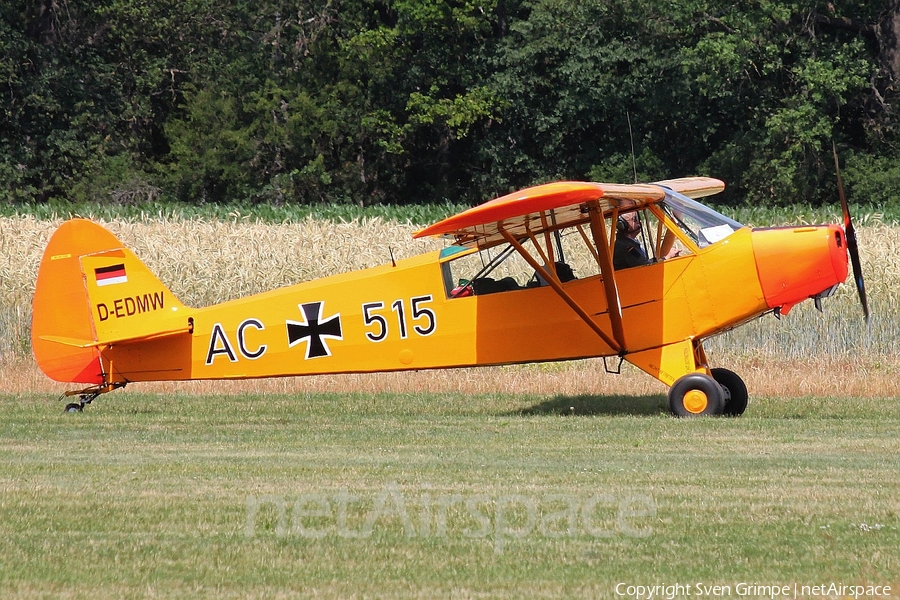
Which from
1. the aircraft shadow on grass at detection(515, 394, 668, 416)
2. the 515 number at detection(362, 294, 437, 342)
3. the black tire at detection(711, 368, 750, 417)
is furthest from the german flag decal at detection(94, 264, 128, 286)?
the black tire at detection(711, 368, 750, 417)

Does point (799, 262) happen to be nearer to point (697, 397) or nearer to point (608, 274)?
point (697, 397)

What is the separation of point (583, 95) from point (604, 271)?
1072 inches

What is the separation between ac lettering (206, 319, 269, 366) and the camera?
1272 cm

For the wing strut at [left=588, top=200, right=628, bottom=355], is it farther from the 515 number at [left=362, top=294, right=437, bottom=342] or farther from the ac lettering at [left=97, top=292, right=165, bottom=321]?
the ac lettering at [left=97, top=292, right=165, bottom=321]

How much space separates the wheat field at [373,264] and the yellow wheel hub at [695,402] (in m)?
3.00

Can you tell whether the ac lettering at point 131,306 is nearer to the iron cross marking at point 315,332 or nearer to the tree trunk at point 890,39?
the iron cross marking at point 315,332

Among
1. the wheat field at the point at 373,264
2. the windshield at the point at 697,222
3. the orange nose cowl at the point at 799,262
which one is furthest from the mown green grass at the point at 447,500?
the wheat field at the point at 373,264

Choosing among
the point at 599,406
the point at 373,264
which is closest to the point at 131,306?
the point at 599,406

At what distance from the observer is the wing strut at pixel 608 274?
38.1 ft

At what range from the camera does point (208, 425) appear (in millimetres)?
12398

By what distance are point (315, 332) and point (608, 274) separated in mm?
3268

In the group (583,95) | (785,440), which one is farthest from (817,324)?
(583,95)

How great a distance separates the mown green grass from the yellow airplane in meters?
0.65

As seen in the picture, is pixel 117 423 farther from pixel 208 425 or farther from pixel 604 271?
pixel 604 271
